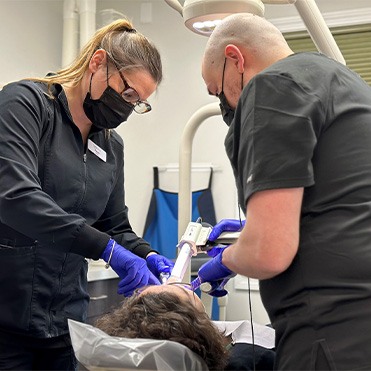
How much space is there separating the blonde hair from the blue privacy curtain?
7.95 ft

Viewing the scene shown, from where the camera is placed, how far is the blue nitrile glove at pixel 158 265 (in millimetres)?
1935

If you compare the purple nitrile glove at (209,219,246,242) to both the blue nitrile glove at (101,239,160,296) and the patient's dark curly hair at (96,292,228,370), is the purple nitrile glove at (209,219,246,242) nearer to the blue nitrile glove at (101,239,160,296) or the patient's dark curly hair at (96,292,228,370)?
the blue nitrile glove at (101,239,160,296)

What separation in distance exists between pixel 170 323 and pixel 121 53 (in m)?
0.86

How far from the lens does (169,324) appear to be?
1.42m

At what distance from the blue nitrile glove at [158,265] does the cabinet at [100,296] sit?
4.58ft

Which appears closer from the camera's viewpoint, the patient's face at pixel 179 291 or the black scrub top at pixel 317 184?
the black scrub top at pixel 317 184

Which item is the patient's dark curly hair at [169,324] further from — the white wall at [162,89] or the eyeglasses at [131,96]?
the white wall at [162,89]

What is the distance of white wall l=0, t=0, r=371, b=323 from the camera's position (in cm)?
427

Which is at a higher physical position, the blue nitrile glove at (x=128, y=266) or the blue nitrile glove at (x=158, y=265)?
the blue nitrile glove at (x=128, y=266)

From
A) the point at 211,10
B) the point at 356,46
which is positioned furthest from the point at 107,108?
the point at 356,46

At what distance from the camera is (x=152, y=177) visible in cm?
469

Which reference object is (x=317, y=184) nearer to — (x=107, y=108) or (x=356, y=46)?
(x=107, y=108)

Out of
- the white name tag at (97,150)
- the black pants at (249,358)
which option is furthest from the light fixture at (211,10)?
the black pants at (249,358)

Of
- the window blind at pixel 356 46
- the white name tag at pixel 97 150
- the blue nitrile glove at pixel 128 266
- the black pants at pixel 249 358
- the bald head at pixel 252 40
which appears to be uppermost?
the bald head at pixel 252 40
